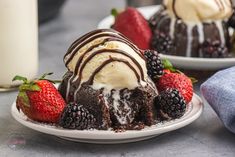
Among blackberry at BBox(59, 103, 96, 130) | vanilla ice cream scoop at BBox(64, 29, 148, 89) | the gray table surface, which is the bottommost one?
the gray table surface

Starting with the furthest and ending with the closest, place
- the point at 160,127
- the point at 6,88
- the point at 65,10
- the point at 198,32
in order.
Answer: the point at 65,10 → the point at 198,32 → the point at 6,88 → the point at 160,127

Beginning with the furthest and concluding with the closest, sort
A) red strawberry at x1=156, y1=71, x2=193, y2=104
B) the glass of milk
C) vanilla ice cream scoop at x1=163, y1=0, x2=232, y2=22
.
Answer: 1. vanilla ice cream scoop at x1=163, y1=0, x2=232, y2=22
2. the glass of milk
3. red strawberry at x1=156, y1=71, x2=193, y2=104

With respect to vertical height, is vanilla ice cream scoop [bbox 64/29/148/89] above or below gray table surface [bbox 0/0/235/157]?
above

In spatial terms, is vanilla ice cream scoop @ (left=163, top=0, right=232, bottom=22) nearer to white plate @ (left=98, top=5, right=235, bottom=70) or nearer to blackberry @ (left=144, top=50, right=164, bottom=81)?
white plate @ (left=98, top=5, right=235, bottom=70)

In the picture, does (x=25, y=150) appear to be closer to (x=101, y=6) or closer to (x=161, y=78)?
(x=161, y=78)

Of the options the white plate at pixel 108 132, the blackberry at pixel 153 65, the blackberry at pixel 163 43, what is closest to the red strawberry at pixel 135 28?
the blackberry at pixel 163 43

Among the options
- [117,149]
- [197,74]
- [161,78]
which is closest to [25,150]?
[117,149]

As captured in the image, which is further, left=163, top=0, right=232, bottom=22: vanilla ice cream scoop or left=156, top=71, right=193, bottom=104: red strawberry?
left=163, top=0, right=232, bottom=22: vanilla ice cream scoop

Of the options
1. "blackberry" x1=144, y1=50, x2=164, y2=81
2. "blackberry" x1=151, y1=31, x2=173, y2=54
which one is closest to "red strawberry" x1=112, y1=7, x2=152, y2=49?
"blackberry" x1=151, y1=31, x2=173, y2=54
